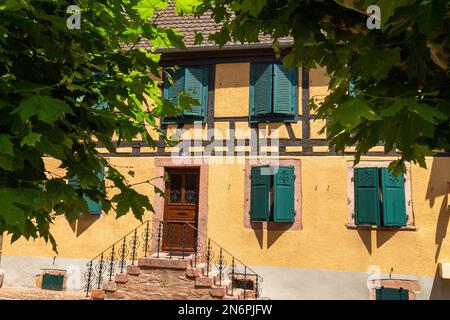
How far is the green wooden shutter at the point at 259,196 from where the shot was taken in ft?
31.7

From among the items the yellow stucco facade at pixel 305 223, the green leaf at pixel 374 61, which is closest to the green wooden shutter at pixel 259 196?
the yellow stucco facade at pixel 305 223

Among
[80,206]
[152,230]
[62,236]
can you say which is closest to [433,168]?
[152,230]

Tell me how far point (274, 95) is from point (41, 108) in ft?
27.2

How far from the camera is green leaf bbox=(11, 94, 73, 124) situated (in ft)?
7.25

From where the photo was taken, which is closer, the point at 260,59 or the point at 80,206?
the point at 80,206

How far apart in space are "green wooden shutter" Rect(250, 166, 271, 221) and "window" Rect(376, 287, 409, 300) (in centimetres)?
303

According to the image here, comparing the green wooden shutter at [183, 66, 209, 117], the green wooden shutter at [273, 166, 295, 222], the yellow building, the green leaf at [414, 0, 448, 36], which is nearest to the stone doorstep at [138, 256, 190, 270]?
the yellow building

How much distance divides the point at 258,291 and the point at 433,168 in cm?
496

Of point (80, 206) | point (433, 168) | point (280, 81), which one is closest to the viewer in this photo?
point (80, 206)

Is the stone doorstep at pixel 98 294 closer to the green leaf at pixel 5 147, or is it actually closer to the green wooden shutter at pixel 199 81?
the green wooden shutter at pixel 199 81

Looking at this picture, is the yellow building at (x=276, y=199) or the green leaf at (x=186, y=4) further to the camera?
the yellow building at (x=276, y=199)

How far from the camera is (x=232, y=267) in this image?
9641 mm

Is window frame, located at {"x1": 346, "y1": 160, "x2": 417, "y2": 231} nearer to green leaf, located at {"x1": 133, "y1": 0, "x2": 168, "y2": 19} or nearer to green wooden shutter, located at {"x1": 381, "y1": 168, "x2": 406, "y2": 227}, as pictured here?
green wooden shutter, located at {"x1": 381, "y1": 168, "x2": 406, "y2": 227}

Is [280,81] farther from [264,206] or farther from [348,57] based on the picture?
[348,57]
